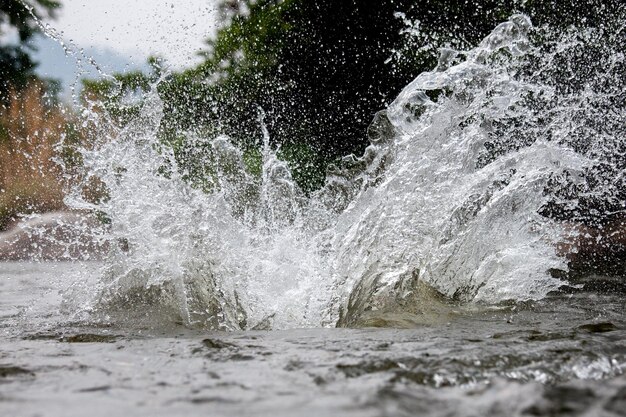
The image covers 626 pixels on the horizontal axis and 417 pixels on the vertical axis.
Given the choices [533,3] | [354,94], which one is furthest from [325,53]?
[533,3]

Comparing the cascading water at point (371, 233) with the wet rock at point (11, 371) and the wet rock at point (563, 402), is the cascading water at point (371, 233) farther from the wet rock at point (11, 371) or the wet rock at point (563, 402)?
the wet rock at point (563, 402)

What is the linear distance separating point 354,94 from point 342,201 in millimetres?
5691

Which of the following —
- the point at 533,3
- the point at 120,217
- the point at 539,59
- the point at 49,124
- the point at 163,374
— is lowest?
the point at 163,374

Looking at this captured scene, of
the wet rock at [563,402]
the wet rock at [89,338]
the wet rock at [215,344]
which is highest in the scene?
the wet rock at [89,338]

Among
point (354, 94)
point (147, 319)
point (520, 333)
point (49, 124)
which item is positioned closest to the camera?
point (520, 333)

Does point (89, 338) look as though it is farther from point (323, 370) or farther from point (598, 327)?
point (598, 327)

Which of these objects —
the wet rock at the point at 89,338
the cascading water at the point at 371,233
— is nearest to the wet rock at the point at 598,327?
the cascading water at the point at 371,233

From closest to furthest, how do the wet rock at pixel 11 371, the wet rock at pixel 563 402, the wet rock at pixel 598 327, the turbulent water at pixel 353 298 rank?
the wet rock at pixel 563 402
the turbulent water at pixel 353 298
the wet rock at pixel 11 371
the wet rock at pixel 598 327

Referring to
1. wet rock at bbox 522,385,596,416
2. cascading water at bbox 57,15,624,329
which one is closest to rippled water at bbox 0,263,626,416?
wet rock at bbox 522,385,596,416

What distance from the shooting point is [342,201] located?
17.1 ft

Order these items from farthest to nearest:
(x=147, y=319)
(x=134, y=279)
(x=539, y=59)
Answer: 1. (x=539, y=59)
2. (x=134, y=279)
3. (x=147, y=319)

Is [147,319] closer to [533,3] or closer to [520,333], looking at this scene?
[520,333]

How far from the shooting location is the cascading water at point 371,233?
2.91 m

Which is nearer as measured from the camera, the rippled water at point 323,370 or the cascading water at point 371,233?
the rippled water at point 323,370
